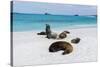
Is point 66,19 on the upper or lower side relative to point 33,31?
upper

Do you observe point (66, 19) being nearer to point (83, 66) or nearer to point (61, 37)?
point (61, 37)

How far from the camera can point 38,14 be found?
6.83 ft

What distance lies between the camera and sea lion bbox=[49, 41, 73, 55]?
83.9 inches

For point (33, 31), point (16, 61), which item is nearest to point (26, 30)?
point (33, 31)

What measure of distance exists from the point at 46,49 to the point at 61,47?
18 cm

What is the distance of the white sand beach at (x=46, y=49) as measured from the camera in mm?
2006

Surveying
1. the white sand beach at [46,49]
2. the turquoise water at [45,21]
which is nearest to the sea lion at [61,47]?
the white sand beach at [46,49]

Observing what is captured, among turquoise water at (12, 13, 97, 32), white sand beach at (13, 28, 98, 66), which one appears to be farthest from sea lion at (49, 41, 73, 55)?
turquoise water at (12, 13, 97, 32)

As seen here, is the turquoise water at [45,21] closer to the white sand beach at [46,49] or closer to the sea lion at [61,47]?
the white sand beach at [46,49]

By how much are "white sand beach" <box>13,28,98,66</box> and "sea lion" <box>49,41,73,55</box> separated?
0.04m

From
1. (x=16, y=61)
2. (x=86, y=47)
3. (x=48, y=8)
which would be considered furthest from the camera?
(x=86, y=47)

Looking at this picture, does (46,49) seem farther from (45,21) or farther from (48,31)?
(45,21)

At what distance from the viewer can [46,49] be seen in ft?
6.91

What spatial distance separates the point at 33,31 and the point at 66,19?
1.36 feet
